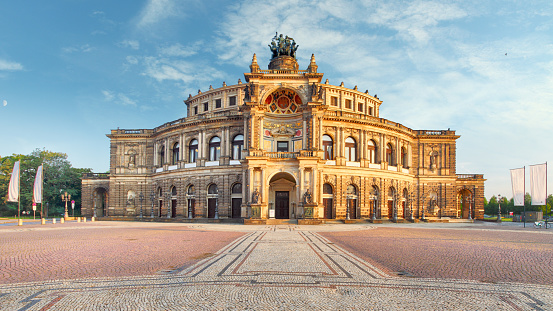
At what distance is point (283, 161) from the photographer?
137 ft

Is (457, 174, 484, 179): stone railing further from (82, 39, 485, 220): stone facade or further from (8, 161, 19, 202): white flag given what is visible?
(8, 161, 19, 202): white flag

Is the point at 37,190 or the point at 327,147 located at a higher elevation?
the point at 327,147

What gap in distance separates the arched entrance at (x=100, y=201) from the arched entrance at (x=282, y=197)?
33.0 metres

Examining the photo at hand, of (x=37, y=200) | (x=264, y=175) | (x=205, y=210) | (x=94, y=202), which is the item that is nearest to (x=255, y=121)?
(x=264, y=175)

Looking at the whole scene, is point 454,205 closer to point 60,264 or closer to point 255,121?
point 255,121

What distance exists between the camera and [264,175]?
135 feet

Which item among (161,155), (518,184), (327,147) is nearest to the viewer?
(518,184)

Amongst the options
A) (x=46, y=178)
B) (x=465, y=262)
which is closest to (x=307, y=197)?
(x=465, y=262)

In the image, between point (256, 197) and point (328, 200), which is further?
point (328, 200)

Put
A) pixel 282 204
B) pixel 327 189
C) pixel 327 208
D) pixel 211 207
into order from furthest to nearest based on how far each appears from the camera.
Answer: pixel 211 207 → pixel 327 189 → pixel 327 208 → pixel 282 204

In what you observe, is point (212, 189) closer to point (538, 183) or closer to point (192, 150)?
point (192, 150)

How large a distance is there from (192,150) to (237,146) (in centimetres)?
807

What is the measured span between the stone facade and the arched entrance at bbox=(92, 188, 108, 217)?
236 mm

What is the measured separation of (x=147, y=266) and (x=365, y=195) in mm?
40312
